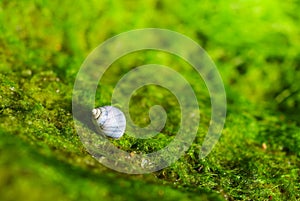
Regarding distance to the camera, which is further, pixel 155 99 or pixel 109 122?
pixel 155 99

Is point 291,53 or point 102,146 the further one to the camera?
point 291,53

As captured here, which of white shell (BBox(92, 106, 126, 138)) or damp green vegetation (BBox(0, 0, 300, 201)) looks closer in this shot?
damp green vegetation (BBox(0, 0, 300, 201))

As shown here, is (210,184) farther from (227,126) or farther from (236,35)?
(236,35)

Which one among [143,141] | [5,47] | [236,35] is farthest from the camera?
[236,35]

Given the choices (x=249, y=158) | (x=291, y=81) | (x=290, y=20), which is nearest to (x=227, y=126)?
(x=249, y=158)
